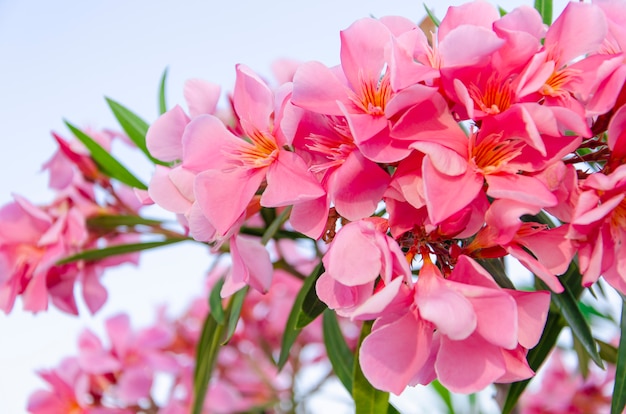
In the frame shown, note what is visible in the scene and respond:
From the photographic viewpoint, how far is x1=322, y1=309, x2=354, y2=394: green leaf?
115 centimetres

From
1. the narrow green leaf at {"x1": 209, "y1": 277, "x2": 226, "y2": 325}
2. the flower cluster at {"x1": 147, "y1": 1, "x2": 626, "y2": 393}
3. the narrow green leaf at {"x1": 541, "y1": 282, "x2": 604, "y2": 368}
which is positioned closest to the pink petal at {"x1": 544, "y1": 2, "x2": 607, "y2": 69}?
the flower cluster at {"x1": 147, "y1": 1, "x2": 626, "y2": 393}

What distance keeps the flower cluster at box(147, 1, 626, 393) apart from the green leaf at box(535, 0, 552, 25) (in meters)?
0.28

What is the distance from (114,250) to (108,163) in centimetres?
18

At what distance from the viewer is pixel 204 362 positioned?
1241 millimetres

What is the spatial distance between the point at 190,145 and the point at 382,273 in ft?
0.79

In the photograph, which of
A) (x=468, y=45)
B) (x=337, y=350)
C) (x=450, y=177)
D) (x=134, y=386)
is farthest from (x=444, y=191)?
(x=134, y=386)

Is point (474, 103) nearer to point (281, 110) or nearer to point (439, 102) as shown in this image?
point (439, 102)

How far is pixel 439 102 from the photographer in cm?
64

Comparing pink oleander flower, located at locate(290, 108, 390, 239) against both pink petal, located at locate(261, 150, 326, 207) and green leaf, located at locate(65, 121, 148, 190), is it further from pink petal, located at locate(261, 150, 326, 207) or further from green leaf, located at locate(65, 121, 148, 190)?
green leaf, located at locate(65, 121, 148, 190)

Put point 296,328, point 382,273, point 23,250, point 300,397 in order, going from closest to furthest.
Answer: point 382,273, point 296,328, point 23,250, point 300,397

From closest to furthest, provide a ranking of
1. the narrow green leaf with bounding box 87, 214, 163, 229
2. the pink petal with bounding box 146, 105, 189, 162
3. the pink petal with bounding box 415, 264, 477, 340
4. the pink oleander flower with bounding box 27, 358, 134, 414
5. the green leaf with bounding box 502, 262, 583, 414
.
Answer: the pink petal with bounding box 415, 264, 477, 340 → the pink petal with bounding box 146, 105, 189, 162 → the green leaf with bounding box 502, 262, 583, 414 → the narrow green leaf with bounding box 87, 214, 163, 229 → the pink oleander flower with bounding box 27, 358, 134, 414

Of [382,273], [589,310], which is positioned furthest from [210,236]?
[589,310]

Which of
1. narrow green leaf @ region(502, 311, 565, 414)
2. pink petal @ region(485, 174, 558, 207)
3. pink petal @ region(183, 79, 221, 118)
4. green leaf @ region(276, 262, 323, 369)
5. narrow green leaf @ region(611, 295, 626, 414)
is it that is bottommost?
narrow green leaf @ region(502, 311, 565, 414)

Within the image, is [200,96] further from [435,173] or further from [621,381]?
[621,381]
